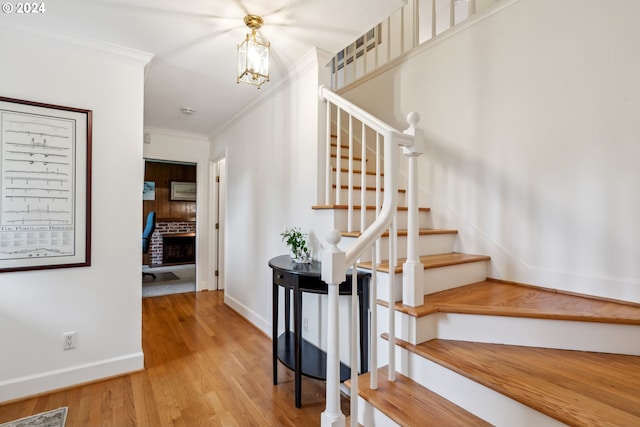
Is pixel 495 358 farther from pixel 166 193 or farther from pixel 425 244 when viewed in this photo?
pixel 166 193

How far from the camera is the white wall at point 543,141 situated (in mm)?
1554

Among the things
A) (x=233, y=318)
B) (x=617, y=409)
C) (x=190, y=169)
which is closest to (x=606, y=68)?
(x=617, y=409)

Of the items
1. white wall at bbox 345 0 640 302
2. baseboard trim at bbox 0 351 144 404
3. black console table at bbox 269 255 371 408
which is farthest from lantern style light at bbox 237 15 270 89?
A: baseboard trim at bbox 0 351 144 404

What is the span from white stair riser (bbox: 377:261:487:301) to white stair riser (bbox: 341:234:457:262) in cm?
18

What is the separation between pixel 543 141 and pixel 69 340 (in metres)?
3.43

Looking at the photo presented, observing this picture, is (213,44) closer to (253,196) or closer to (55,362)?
(253,196)

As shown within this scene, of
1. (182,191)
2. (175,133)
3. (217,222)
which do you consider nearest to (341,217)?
(217,222)

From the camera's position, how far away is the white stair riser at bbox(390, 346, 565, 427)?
1.03 meters

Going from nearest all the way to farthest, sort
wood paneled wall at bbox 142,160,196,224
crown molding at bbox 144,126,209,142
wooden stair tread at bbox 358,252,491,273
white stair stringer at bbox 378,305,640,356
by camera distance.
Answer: white stair stringer at bbox 378,305,640,356 < wooden stair tread at bbox 358,252,491,273 < crown molding at bbox 144,126,209,142 < wood paneled wall at bbox 142,160,196,224

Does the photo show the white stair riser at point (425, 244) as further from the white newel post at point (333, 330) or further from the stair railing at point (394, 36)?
the stair railing at point (394, 36)

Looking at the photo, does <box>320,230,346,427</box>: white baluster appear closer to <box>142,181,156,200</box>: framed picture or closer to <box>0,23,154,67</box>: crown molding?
<box>0,23,154,67</box>: crown molding

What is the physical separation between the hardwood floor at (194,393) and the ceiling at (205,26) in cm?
244

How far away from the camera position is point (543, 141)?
1833mm

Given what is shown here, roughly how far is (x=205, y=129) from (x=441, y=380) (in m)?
4.19
